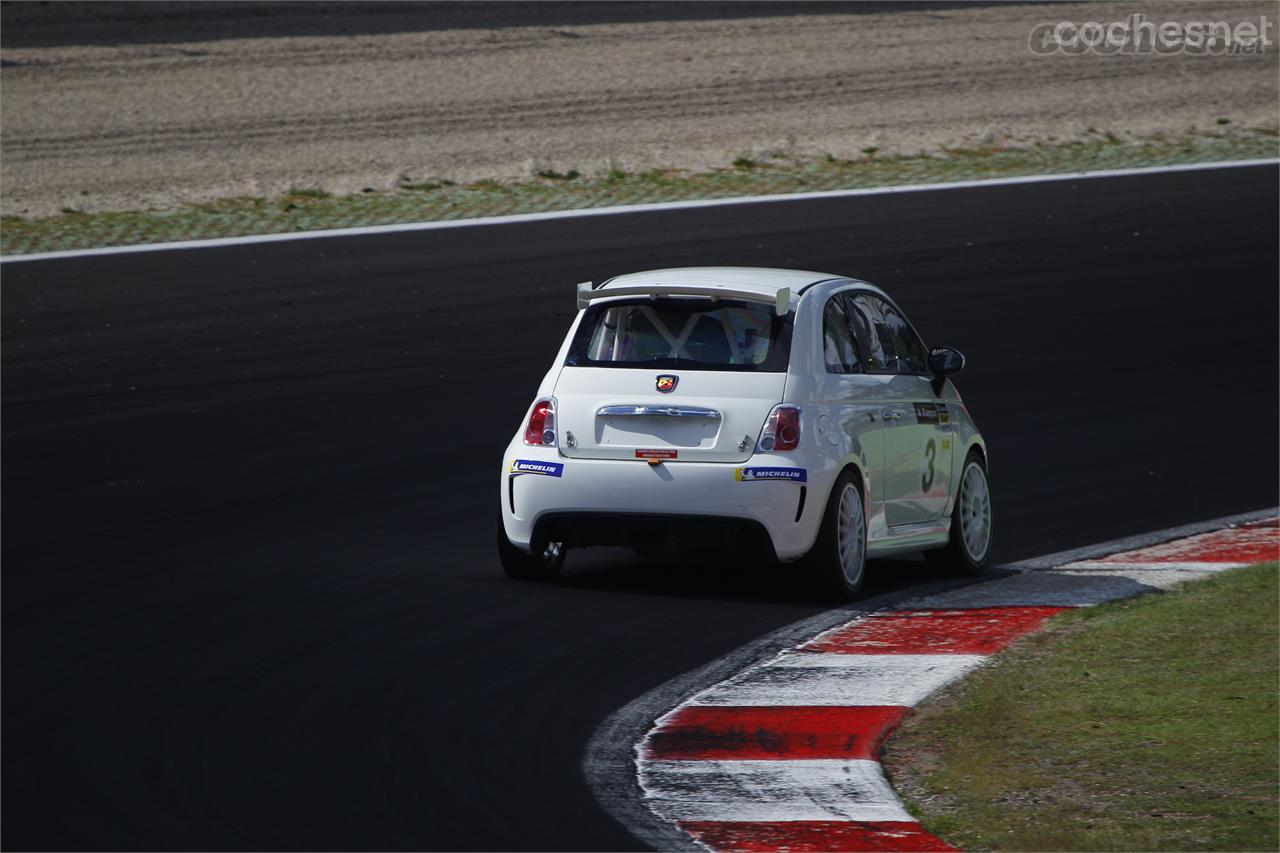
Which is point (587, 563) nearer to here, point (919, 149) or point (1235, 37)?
point (919, 149)

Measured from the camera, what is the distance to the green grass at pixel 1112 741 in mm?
6227

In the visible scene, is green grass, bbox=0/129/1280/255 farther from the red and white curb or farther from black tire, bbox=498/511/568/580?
the red and white curb

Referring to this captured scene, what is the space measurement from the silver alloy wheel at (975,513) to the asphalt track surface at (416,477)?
0.43m

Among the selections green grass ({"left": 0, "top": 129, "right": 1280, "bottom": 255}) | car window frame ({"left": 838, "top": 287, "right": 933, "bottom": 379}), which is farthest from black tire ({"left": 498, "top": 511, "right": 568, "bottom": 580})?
green grass ({"left": 0, "top": 129, "right": 1280, "bottom": 255})

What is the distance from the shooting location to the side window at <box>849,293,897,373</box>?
34.6 feet

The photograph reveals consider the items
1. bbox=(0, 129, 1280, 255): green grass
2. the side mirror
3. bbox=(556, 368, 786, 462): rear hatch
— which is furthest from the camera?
bbox=(0, 129, 1280, 255): green grass

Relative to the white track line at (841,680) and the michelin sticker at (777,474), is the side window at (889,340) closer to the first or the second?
the michelin sticker at (777,474)

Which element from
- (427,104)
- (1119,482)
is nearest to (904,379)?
(1119,482)

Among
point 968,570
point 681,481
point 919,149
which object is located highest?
point 919,149

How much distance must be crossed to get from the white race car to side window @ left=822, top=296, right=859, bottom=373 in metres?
0.01

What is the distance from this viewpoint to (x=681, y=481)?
9594 millimetres

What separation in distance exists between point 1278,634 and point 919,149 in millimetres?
20006

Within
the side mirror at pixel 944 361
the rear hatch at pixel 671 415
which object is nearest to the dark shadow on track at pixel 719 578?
the rear hatch at pixel 671 415

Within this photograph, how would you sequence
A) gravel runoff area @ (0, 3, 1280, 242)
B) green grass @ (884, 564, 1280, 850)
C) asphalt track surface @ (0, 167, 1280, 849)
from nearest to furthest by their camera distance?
1. green grass @ (884, 564, 1280, 850)
2. asphalt track surface @ (0, 167, 1280, 849)
3. gravel runoff area @ (0, 3, 1280, 242)
